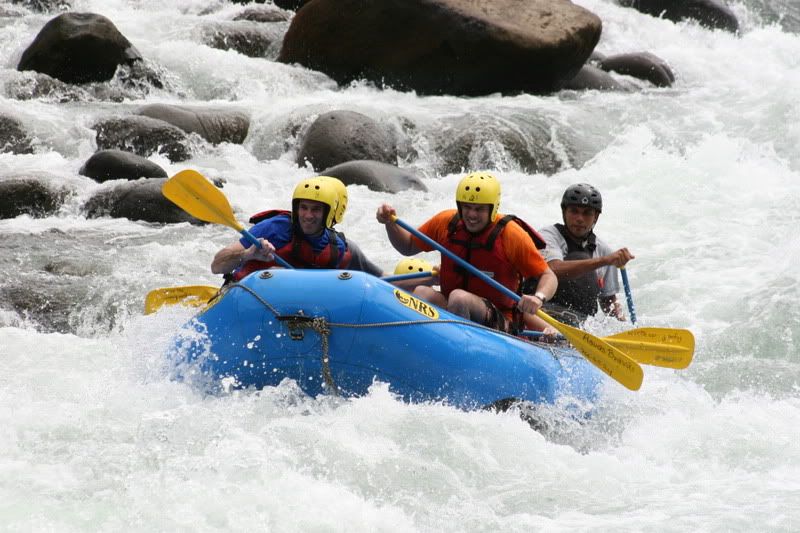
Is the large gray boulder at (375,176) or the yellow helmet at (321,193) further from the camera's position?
the large gray boulder at (375,176)

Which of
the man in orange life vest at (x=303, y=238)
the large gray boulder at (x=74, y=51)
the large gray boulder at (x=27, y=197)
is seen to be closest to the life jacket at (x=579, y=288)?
the man in orange life vest at (x=303, y=238)

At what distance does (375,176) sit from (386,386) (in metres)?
6.05

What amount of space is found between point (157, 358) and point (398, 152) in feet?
23.2

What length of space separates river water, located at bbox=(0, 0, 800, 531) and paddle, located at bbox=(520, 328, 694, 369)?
0.40 metres

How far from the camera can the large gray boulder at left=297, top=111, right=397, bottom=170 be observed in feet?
39.4

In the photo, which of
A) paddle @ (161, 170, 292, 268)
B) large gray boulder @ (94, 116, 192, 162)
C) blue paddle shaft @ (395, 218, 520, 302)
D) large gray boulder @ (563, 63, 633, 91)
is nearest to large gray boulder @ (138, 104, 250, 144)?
large gray boulder @ (94, 116, 192, 162)

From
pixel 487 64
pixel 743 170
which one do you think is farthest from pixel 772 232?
pixel 487 64

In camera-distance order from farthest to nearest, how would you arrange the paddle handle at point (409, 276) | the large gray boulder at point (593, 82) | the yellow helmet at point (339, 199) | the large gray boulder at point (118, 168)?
the large gray boulder at point (593, 82) < the large gray boulder at point (118, 168) < the paddle handle at point (409, 276) < the yellow helmet at point (339, 199)

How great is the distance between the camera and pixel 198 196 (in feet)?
21.1

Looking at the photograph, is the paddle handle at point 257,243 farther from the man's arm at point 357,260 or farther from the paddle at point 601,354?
the paddle at point 601,354

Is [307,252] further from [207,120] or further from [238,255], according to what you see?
[207,120]

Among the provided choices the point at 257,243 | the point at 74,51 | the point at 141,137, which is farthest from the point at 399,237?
the point at 74,51

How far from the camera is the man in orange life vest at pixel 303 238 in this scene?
6.09 metres

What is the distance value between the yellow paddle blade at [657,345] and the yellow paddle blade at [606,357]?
23 cm
